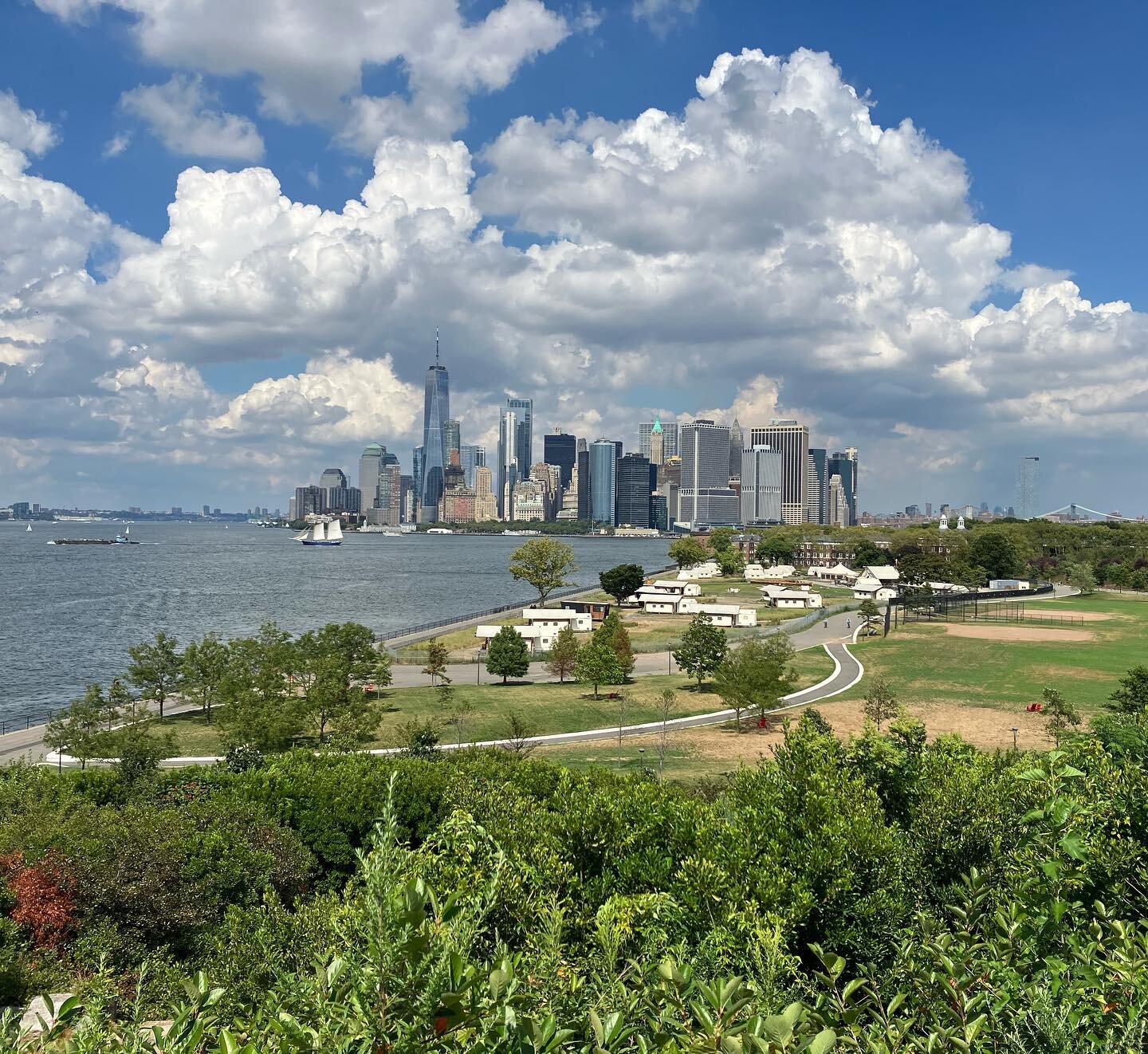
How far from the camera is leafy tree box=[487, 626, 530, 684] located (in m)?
50.4

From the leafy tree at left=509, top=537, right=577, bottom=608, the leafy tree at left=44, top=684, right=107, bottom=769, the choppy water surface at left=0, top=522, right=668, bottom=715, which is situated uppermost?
the leafy tree at left=509, top=537, right=577, bottom=608

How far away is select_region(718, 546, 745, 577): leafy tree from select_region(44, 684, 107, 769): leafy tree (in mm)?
112529

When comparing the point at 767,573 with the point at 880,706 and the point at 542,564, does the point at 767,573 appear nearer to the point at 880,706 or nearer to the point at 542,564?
the point at 542,564

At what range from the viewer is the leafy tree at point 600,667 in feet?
151

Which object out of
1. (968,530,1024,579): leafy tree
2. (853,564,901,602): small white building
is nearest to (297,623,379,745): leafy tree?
(853,564,901,602): small white building

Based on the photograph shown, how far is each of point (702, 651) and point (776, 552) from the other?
112m

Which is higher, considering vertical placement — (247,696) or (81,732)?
(247,696)

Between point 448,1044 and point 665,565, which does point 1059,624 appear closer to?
point 448,1044

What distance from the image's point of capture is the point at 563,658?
52.5 metres

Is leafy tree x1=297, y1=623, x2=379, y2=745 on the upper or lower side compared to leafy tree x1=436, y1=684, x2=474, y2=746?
upper

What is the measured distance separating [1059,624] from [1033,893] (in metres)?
81.0

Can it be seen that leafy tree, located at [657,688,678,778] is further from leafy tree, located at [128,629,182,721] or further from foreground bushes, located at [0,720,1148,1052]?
leafy tree, located at [128,629,182,721]

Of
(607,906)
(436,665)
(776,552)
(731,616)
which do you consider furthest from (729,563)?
(607,906)

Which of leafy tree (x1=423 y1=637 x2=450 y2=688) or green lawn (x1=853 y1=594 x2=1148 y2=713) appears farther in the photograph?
leafy tree (x1=423 y1=637 x2=450 y2=688)
